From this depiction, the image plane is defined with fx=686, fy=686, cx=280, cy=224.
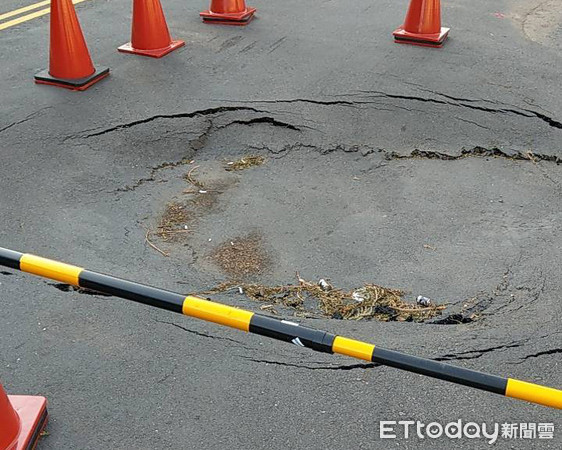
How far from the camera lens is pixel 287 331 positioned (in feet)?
7.60

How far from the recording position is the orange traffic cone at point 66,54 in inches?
256

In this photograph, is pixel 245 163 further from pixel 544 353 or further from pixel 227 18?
pixel 227 18

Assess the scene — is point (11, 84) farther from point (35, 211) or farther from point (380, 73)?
point (380, 73)

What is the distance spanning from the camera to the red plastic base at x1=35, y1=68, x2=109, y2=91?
6523mm

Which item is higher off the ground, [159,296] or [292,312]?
[159,296]

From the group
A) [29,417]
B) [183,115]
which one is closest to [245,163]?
[183,115]

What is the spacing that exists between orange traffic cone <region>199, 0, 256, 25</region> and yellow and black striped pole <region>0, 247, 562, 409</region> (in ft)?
20.9

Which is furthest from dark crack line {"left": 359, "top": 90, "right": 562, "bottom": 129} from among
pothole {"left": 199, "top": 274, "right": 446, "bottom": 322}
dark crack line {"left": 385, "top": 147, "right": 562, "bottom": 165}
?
pothole {"left": 199, "top": 274, "right": 446, "bottom": 322}

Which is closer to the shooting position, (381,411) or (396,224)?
(381,411)

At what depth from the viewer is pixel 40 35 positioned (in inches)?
317

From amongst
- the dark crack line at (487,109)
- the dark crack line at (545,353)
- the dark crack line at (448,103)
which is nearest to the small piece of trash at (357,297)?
the dark crack line at (545,353)

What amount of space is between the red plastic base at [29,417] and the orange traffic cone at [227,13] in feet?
20.5

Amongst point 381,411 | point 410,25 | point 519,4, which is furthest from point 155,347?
point 519,4

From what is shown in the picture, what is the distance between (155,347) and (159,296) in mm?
1223
